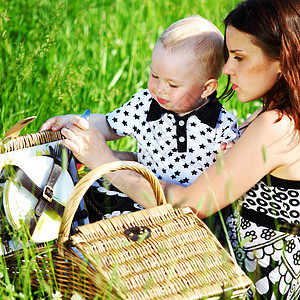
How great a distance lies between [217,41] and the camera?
92.0 inches

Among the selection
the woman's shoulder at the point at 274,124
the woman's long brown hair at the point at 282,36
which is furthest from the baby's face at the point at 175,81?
the woman's shoulder at the point at 274,124

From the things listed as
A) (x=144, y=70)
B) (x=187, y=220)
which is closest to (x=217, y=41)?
(x=187, y=220)

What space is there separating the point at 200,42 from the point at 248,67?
0.32 m

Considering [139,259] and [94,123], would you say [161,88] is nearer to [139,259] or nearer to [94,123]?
[94,123]

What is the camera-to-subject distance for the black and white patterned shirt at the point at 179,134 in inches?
93.0

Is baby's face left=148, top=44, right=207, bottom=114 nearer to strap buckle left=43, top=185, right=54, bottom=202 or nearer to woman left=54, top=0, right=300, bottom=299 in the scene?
woman left=54, top=0, right=300, bottom=299

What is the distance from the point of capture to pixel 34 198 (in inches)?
83.9

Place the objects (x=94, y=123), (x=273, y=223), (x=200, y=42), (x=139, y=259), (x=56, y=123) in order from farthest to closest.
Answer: (x=94, y=123) < (x=56, y=123) < (x=200, y=42) < (x=273, y=223) < (x=139, y=259)

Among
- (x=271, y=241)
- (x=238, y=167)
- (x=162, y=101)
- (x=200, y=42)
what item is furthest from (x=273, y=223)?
(x=200, y=42)

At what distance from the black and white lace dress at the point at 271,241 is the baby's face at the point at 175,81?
0.49 meters

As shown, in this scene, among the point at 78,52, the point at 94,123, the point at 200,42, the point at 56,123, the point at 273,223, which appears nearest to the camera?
the point at 273,223

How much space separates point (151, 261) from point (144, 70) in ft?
8.22

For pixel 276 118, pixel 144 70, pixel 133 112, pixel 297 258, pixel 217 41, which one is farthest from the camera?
pixel 144 70

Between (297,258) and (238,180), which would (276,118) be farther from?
(297,258)
